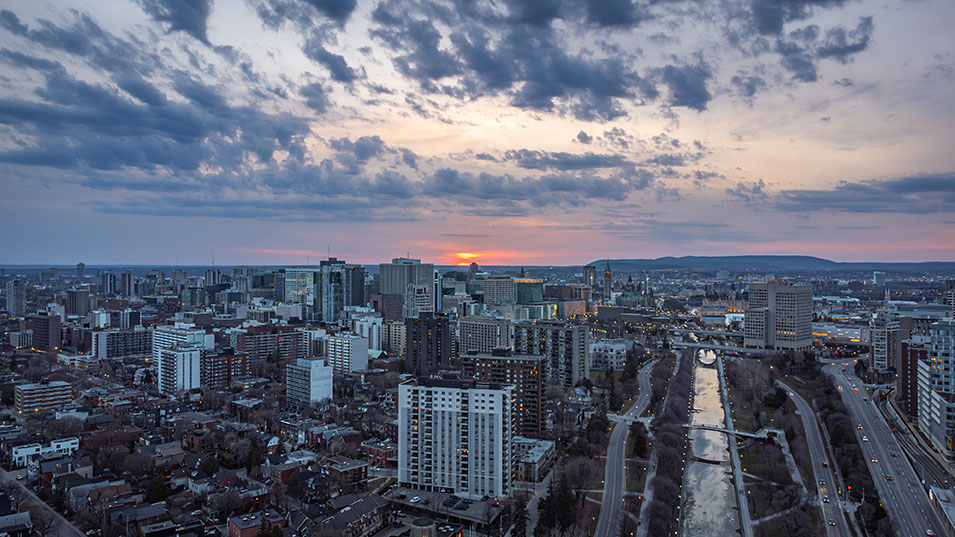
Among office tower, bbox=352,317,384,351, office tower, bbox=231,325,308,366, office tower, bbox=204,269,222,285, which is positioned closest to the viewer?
office tower, bbox=231,325,308,366

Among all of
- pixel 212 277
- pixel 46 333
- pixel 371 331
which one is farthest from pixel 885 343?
pixel 212 277

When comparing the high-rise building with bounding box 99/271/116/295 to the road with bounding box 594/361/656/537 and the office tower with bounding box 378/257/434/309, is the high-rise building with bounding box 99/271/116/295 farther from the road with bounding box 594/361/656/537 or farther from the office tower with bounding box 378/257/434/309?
the road with bounding box 594/361/656/537

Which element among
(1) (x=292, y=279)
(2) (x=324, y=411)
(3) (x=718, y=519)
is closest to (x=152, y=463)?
(2) (x=324, y=411)

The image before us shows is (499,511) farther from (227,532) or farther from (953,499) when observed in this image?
(953,499)

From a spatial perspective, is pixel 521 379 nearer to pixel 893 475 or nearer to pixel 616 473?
pixel 616 473

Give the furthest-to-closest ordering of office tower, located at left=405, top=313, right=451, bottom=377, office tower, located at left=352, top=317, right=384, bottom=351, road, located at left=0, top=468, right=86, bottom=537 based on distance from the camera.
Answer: office tower, located at left=352, top=317, right=384, bottom=351 < office tower, located at left=405, top=313, right=451, bottom=377 < road, located at left=0, top=468, right=86, bottom=537

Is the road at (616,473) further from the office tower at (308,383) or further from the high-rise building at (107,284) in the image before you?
the high-rise building at (107,284)

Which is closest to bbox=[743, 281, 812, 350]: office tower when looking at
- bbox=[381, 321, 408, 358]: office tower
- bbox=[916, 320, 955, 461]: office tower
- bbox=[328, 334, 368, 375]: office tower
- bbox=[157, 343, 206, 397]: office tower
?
bbox=[916, 320, 955, 461]: office tower
